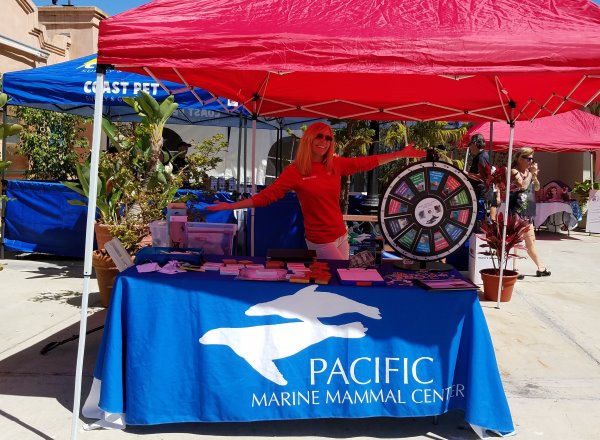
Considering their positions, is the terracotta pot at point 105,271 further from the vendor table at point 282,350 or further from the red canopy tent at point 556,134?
the red canopy tent at point 556,134

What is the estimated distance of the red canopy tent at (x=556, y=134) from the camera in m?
13.2

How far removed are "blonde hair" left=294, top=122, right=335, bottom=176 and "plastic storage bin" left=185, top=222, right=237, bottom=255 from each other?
2.34 feet

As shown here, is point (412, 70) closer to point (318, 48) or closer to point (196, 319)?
point (318, 48)

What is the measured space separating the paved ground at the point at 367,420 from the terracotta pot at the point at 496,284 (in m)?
0.18

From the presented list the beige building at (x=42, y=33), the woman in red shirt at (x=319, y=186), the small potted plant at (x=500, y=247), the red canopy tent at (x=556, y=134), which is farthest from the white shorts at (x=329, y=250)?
the red canopy tent at (x=556, y=134)

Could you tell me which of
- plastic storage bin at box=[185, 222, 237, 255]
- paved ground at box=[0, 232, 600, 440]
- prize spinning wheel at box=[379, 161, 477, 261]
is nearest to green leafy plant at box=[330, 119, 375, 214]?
paved ground at box=[0, 232, 600, 440]

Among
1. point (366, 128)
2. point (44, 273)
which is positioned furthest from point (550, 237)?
point (44, 273)

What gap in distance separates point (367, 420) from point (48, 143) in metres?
9.61

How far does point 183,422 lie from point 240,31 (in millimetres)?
2232

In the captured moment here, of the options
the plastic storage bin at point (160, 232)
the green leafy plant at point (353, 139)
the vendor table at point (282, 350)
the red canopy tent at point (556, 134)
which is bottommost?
the vendor table at point (282, 350)

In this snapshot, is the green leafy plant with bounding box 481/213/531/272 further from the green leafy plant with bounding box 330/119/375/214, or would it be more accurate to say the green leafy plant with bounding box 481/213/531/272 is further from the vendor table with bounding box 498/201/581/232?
the vendor table with bounding box 498/201/581/232

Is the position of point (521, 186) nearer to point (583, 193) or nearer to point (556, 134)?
point (556, 134)

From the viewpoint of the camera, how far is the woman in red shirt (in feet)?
14.8

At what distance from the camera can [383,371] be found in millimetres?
3402
